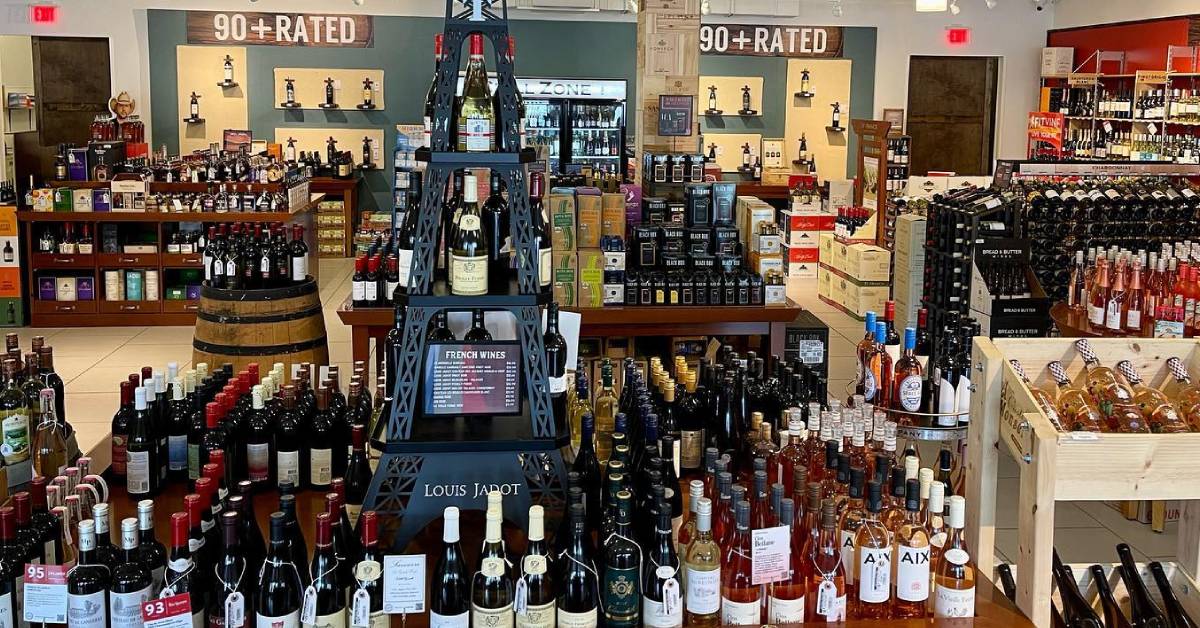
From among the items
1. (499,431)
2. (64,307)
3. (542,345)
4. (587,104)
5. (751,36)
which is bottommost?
(64,307)

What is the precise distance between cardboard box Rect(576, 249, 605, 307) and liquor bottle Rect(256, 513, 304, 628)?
11.8 ft

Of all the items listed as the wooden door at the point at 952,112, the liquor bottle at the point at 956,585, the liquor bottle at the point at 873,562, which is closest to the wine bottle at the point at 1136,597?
the liquor bottle at the point at 956,585

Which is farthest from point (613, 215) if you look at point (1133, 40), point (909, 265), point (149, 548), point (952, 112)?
point (952, 112)

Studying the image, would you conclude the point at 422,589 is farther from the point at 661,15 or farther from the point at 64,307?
the point at 64,307

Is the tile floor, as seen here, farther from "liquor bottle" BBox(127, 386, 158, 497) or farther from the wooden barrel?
the wooden barrel

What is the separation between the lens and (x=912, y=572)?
2.38m

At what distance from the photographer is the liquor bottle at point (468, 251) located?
8.11 feet

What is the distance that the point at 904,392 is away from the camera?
3912 millimetres

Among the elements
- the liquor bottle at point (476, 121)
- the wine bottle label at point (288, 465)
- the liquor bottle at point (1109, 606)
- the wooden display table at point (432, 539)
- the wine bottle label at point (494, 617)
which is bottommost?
the liquor bottle at point (1109, 606)

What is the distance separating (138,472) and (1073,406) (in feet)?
7.80

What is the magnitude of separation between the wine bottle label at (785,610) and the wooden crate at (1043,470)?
480 millimetres

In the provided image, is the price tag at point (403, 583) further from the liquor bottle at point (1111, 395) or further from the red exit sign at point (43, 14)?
the red exit sign at point (43, 14)

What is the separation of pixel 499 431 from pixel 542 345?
0.71 ft

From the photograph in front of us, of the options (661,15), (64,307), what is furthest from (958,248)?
(64,307)
